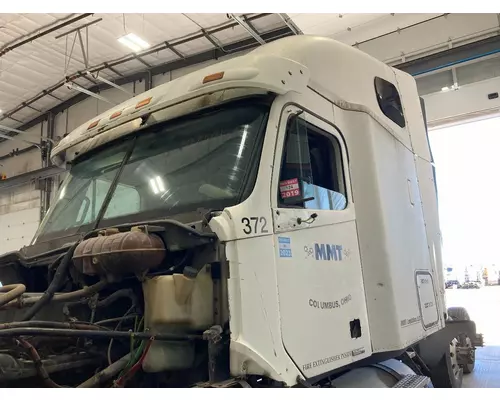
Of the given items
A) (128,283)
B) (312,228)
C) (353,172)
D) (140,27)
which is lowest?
(128,283)

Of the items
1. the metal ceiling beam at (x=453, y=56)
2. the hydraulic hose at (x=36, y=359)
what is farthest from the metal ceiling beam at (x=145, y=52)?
the hydraulic hose at (x=36, y=359)

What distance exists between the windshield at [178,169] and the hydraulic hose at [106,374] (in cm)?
85

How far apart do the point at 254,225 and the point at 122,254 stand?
707 mm

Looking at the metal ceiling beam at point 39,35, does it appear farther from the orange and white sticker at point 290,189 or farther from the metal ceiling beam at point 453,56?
the orange and white sticker at point 290,189

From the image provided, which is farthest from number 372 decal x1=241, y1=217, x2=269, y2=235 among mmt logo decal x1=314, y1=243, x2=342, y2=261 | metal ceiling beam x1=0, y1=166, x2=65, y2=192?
metal ceiling beam x1=0, y1=166, x2=65, y2=192

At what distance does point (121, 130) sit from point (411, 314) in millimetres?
2565

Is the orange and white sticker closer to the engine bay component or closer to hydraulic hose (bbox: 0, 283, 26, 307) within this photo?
the engine bay component

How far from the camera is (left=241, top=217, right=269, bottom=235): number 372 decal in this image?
2416 mm

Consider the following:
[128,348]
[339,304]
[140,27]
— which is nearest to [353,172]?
[339,304]

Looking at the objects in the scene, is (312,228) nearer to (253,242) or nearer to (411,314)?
(253,242)

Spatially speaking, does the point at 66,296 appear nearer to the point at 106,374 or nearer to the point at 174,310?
the point at 106,374

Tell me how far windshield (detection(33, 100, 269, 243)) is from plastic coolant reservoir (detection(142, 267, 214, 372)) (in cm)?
45

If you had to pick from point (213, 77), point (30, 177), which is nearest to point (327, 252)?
point (213, 77)

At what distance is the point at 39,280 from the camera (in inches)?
134
